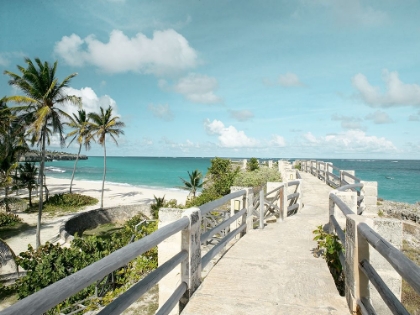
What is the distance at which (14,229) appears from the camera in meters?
23.1

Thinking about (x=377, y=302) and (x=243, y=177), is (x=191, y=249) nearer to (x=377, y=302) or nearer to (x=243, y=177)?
(x=377, y=302)

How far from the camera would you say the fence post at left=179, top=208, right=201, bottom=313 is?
10.3 ft

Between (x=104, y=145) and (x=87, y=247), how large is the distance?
2382 cm

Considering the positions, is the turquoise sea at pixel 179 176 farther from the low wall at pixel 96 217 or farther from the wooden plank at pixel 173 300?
the wooden plank at pixel 173 300

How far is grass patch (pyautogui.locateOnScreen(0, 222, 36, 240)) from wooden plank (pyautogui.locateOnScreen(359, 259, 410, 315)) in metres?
25.1

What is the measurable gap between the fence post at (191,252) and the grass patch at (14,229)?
76.9 ft

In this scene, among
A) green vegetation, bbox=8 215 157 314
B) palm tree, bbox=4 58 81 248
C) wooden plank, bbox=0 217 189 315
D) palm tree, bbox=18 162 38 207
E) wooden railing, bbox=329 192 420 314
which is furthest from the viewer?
palm tree, bbox=18 162 38 207

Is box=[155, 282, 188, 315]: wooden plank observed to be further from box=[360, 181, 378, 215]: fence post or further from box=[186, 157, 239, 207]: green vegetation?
box=[186, 157, 239, 207]: green vegetation

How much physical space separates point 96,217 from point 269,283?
2419 centimetres

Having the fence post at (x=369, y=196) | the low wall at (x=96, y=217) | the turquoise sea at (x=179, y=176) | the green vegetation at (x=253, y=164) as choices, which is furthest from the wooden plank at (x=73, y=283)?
the turquoise sea at (x=179, y=176)

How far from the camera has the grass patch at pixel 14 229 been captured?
21.6 metres

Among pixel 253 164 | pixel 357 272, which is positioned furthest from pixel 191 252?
pixel 253 164

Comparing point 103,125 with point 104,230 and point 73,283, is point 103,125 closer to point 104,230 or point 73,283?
point 104,230

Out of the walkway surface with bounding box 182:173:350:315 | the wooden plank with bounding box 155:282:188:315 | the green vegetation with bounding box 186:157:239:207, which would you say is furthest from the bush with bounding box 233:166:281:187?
the wooden plank with bounding box 155:282:188:315
